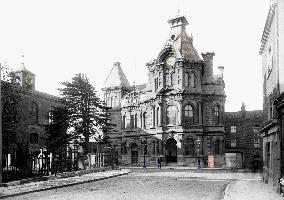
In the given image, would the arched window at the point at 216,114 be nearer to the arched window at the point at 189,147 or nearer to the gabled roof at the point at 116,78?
the arched window at the point at 189,147

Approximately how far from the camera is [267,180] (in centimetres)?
2177

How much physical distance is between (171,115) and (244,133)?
18.2 meters

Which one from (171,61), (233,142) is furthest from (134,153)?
(233,142)

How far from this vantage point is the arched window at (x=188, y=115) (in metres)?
46.3

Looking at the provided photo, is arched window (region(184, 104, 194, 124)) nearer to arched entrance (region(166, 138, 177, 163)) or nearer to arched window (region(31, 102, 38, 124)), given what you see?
arched entrance (region(166, 138, 177, 163))

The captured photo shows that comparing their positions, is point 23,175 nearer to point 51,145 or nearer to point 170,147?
point 51,145

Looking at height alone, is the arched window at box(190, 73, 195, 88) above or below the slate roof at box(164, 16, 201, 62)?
below

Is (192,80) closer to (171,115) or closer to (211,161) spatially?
(171,115)

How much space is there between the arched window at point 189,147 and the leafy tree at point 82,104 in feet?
35.5

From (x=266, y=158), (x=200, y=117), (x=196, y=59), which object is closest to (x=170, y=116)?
(x=200, y=117)

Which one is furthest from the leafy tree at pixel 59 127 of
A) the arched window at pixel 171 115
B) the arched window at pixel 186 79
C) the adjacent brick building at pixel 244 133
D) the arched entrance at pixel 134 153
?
the adjacent brick building at pixel 244 133

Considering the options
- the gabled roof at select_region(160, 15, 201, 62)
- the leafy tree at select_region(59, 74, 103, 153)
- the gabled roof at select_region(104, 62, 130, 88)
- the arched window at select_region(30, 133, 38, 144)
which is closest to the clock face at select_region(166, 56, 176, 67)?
the gabled roof at select_region(160, 15, 201, 62)

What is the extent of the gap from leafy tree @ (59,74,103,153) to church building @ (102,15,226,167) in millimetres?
7542

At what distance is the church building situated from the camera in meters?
45.7
